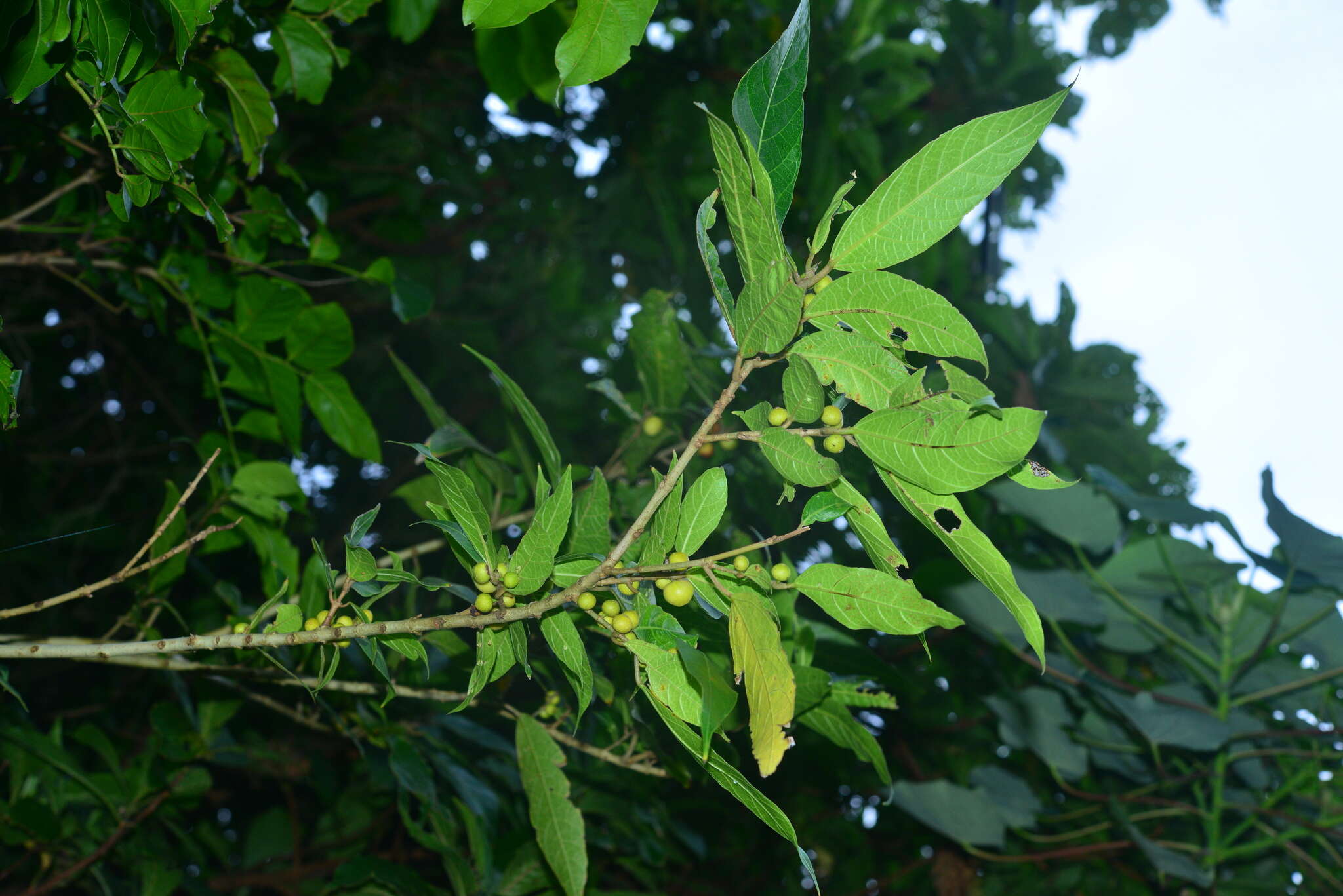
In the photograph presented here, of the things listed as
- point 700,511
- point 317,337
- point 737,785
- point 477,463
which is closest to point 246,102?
point 317,337

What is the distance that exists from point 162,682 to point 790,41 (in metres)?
1.24

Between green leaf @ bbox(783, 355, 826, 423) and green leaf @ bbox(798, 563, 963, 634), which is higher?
green leaf @ bbox(783, 355, 826, 423)

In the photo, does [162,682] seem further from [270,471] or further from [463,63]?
[463,63]

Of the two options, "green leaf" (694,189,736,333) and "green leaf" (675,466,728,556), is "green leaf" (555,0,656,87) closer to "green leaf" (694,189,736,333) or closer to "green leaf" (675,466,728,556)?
"green leaf" (694,189,736,333)

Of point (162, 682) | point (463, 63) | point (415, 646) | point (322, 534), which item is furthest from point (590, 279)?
point (415, 646)

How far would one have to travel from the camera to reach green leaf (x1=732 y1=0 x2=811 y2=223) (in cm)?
41

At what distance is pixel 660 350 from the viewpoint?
0.83m

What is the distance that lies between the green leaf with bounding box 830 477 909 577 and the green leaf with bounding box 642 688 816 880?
0.42 feet

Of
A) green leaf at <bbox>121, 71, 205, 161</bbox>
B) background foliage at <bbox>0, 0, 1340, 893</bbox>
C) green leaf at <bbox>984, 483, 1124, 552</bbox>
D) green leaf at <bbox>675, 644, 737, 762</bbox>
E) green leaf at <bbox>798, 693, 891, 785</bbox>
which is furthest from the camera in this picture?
green leaf at <bbox>984, 483, 1124, 552</bbox>

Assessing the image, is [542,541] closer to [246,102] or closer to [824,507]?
[824,507]

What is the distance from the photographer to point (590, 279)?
5.99 feet

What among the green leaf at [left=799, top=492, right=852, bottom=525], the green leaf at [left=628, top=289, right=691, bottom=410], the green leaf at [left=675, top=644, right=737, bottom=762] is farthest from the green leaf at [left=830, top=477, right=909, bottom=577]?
the green leaf at [left=628, top=289, right=691, bottom=410]

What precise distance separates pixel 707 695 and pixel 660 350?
48 centimetres

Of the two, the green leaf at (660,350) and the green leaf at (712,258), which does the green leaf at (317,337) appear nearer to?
the green leaf at (660,350)
